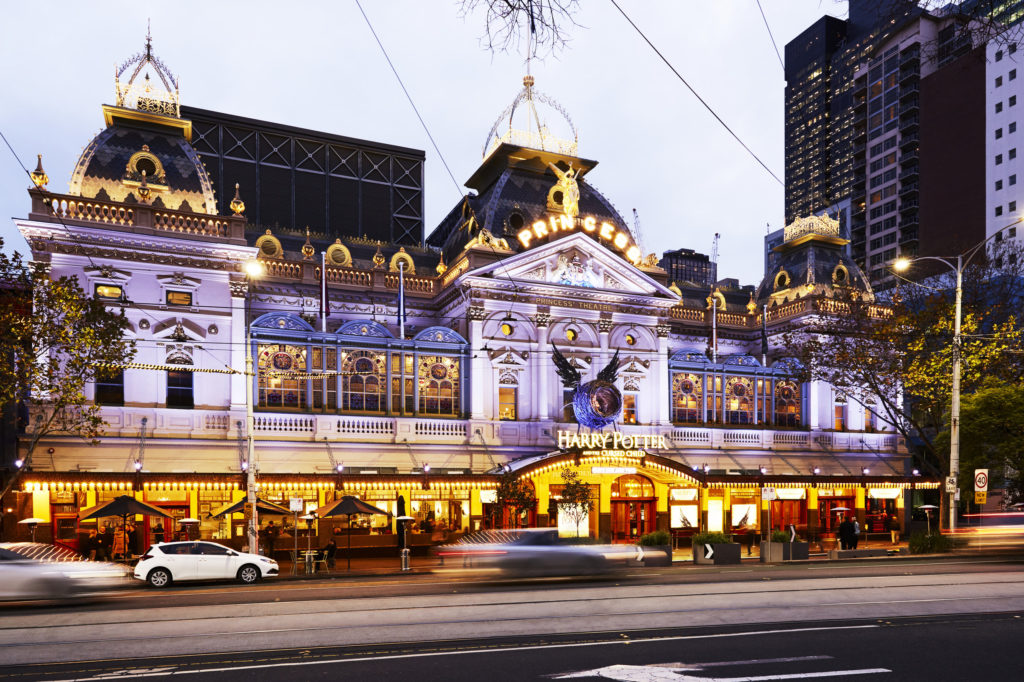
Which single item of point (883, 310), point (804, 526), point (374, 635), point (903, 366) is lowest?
point (804, 526)

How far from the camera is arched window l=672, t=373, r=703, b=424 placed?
4184 cm

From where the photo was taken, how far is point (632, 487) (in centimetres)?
3931

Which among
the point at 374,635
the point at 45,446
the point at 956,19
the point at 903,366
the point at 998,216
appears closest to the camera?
the point at 956,19

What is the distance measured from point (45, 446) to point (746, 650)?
92.6 ft

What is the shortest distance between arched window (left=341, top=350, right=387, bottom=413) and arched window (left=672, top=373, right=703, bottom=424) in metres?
16.6

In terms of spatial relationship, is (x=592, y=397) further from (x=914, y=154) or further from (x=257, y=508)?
(x=914, y=154)

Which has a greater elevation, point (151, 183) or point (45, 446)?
point (151, 183)

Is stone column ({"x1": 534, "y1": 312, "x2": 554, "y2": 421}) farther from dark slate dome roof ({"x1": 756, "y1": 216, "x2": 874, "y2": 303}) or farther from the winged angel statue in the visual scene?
dark slate dome roof ({"x1": 756, "y1": 216, "x2": 874, "y2": 303})

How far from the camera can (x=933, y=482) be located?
45.1 metres

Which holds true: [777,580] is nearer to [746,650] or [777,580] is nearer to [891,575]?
[891,575]

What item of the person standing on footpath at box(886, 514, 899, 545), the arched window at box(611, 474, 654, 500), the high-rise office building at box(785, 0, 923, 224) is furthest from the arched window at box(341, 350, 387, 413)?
the high-rise office building at box(785, 0, 923, 224)

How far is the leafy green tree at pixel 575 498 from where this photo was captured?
34.6 metres

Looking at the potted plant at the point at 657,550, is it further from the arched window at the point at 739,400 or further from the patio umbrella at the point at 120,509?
the patio umbrella at the point at 120,509

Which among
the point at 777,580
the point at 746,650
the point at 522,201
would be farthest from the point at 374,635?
the point at 522,201
